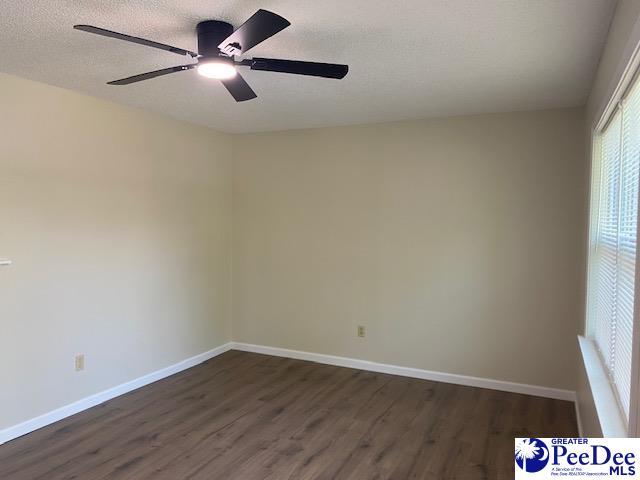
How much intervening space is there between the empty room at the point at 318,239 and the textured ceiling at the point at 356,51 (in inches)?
0.8

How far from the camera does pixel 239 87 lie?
238 cm

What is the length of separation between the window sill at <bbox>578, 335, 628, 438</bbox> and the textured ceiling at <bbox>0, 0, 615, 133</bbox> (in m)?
1.65

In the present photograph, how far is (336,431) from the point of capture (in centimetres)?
317

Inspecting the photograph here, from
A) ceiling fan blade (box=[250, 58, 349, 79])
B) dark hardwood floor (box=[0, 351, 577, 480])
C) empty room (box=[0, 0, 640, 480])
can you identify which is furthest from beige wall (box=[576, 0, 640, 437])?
dark hardwood floor (box=[0, 351, 577, 480])

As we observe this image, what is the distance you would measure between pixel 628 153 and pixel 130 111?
346 cm

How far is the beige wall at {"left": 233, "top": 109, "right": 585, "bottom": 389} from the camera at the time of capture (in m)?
3.70

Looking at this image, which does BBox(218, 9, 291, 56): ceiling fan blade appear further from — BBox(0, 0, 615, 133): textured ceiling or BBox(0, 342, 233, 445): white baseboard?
BBox(0, 342, 233, 445): white baseboard

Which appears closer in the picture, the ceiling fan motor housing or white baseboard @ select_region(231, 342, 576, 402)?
the ceiling fan motor housing

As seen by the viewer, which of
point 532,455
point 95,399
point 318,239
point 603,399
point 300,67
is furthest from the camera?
point 318,239

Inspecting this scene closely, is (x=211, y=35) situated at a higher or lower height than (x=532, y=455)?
higher

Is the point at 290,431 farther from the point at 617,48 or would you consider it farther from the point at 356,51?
the point at 617,48

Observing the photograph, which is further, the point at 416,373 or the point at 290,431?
the point at 416,373

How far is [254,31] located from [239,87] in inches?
23.5

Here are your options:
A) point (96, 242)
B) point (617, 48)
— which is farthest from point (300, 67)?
point (96, 242)
